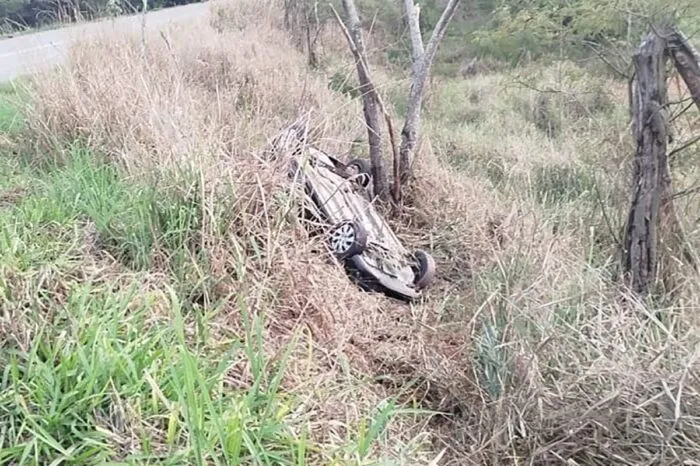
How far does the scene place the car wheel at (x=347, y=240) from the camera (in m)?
2.99

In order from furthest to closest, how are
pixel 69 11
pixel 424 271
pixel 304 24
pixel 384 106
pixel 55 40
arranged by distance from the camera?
1. pixel 304 24
2. pixel 69 11
3. pixel 55 40
4. pixel 384 106
5. pixel 424 271

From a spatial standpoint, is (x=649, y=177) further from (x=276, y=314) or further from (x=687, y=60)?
(x=276, y=314)

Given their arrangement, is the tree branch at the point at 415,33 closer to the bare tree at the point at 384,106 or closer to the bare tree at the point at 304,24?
the bare tree at the point at 384,106

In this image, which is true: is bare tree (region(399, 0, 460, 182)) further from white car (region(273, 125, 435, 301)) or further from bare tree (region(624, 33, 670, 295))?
bare tree (region(624, 33, 670, 295))

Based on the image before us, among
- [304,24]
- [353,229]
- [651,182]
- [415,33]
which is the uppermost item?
[415,33]

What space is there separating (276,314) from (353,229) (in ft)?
2.58

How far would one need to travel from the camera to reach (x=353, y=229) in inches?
119

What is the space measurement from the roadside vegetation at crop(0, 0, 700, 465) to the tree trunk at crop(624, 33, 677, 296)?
0.34 feet

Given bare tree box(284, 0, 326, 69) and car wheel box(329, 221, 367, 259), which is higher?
car wheel box(329, 221, 367, 259)

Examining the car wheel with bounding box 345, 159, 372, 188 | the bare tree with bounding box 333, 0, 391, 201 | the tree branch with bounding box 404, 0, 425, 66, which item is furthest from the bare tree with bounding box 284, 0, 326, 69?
the car wheel with bounding box 345, 159, 372, 188

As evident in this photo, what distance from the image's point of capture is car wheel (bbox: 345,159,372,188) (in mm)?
3773

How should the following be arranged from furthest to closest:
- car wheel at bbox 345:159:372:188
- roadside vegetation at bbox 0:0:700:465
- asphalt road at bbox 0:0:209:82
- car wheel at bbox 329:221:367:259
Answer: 1. asphalt road at bbox 0:0:209:82
2. car wheel at bbox 345:159:372:188
3. car wheel at bbox 329:221:367:259
4. roadside vegetation at bbox 0:0:700:465

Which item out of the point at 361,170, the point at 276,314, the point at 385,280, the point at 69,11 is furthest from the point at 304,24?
the point at 276,314

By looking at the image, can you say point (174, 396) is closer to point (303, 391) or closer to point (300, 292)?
point (303, 391)
